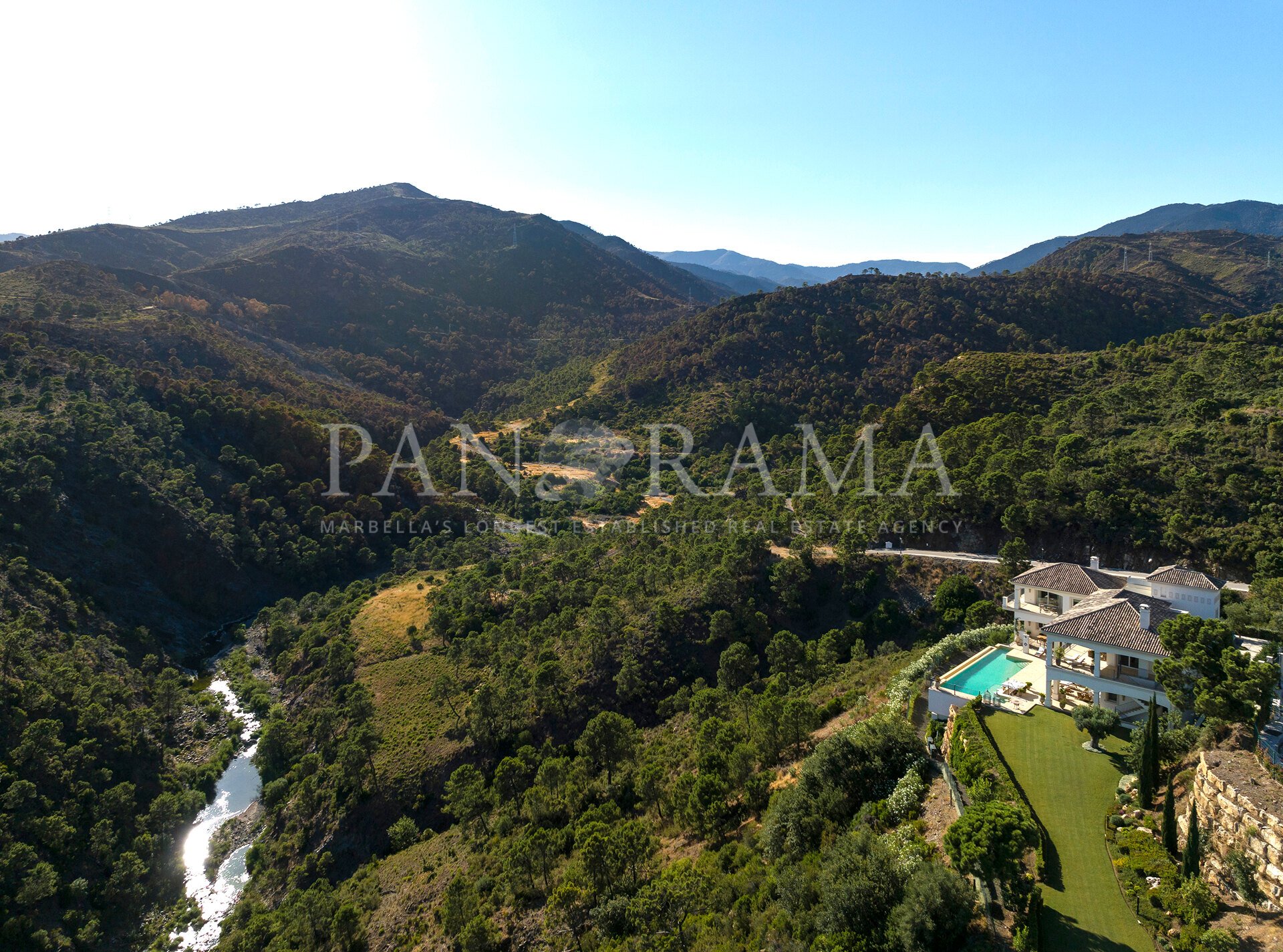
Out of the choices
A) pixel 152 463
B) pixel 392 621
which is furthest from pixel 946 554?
pixel 152 463

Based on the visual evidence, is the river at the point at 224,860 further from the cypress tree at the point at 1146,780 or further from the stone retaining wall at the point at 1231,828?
the stone retaining wall at the point at 1231,828

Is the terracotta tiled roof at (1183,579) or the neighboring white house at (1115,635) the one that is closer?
the neighboring white house at (1115,635)

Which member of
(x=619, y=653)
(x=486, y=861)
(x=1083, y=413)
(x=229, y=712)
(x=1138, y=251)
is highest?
(x=1138, y=251)

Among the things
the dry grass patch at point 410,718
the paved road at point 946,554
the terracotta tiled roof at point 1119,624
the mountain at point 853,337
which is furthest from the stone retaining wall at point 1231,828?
the mountain at point 853,337

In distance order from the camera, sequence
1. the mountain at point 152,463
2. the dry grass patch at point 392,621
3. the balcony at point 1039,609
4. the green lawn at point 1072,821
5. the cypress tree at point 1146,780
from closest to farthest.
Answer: the green lawn at point 1072,821 → the cypress tree at point 1146,780 → the balcony at point 1039,609 → the dry grass patch at point 392,621 → the mountain at point 152,463

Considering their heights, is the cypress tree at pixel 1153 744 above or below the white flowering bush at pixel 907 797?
above

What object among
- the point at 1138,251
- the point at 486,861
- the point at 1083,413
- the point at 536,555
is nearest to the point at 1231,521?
the point at 1083,413

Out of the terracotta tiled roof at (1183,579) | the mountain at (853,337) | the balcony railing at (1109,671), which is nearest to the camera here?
the balcony railing at (1109,671)

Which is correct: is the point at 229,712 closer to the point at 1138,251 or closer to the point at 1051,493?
the point at 1051,493
